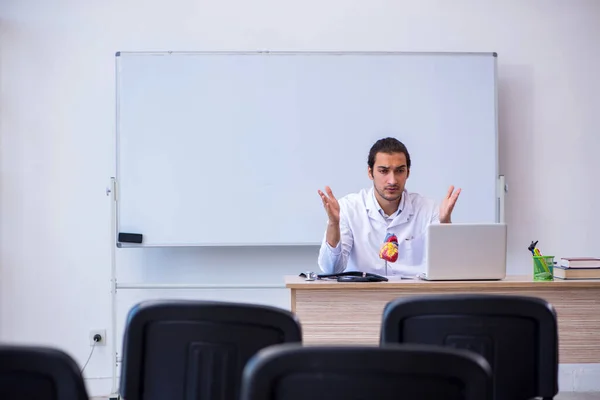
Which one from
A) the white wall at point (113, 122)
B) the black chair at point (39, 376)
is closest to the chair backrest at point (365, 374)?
the black chair at point (39, 376)

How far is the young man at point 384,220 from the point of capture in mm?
3605

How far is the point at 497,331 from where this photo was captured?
5.44ft

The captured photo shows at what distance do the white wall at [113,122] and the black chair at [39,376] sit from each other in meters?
3.48

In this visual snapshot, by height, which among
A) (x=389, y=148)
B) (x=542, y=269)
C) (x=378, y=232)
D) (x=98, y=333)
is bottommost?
(x=98, y=333)

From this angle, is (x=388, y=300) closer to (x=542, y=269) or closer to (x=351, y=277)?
(x=351, y=277)

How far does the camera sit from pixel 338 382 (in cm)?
105

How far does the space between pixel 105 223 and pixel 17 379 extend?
11.6 feet

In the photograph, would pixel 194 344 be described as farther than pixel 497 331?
No

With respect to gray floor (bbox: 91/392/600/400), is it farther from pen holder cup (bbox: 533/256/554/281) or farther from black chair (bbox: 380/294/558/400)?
black chair (bbox: 380/294/558/400)

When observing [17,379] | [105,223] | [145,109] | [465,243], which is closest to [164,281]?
[105,223]

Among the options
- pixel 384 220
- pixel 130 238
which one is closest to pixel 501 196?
pixel 384 220

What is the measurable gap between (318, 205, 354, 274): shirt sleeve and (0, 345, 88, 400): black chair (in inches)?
93.2

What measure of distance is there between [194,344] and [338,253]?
201 cm

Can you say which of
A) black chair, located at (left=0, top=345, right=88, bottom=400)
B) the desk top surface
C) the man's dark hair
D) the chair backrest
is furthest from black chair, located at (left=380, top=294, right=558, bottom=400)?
the man's dark hair
